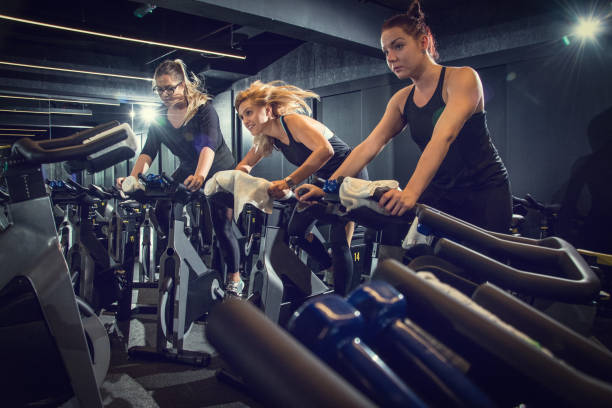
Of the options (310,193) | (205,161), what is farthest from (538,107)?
(310,193)

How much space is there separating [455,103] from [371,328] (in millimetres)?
1193

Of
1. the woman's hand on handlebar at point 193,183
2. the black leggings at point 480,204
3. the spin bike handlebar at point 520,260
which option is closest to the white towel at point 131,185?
the woman's hand on handlebar at point 193,183

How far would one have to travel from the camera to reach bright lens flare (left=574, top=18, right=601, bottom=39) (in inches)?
164

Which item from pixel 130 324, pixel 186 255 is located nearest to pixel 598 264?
pixel 186 255

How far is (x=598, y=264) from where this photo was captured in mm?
1149

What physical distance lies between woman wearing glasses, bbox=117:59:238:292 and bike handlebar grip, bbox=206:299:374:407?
2.15 meters

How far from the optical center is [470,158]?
1.52m

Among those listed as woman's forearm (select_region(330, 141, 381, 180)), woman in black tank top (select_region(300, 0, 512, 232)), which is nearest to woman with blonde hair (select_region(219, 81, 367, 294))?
woman's forearm (select_region(330, 141, 381, 180))

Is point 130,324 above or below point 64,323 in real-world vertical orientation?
below

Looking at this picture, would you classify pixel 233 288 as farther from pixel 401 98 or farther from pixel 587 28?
pixel 587 28

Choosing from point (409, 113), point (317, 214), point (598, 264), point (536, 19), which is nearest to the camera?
point (598, 264)

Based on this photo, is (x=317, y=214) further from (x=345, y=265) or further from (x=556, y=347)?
(x=556, y=347)

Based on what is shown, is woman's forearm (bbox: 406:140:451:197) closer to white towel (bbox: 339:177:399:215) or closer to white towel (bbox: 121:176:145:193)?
white towel (bbox: 339:177:399:215)

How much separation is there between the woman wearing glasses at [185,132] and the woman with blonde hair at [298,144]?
0.36 metres
